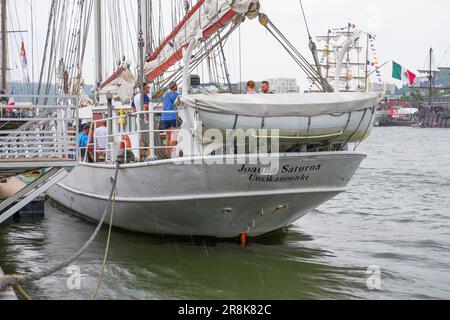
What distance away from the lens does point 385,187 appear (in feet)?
92.8

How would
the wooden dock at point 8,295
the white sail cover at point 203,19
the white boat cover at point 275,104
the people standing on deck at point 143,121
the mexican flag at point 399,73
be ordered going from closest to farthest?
the wooden dock at point 8,295 < the white boat cover at point 275,104 < the white sail cover at point 203,19 < the people standing on deck at point 143,121 < the mexican flag at point 399,73

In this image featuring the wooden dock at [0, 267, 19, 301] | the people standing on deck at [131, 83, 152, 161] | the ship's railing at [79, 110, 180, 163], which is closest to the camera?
the wooden dock at [0, 267, 19, 301]

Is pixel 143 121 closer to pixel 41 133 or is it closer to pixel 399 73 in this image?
pixel 41 133

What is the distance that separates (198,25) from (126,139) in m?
3.06

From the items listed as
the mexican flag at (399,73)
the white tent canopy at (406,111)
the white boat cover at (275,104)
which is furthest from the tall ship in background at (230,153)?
the white tent canopy at (406,111)

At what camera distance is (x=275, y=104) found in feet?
39.0

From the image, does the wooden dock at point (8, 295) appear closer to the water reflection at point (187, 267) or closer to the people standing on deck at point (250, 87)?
the water reflection at point (187, 267)

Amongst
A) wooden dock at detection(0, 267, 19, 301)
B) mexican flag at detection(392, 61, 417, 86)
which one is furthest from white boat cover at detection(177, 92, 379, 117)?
mexican flag at detection(392, 61, 417, 86)

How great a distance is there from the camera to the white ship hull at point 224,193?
490 inches

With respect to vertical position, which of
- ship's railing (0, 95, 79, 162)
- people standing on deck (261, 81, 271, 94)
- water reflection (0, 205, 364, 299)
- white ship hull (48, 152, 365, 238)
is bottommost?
water reflection (0, 205, 364, 299)

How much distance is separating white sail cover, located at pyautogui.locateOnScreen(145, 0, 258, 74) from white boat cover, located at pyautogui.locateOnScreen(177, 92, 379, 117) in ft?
4.81

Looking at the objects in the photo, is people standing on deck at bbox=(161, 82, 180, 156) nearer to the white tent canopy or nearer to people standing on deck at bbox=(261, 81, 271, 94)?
people standing on deck at bbox=(261, 81, 271, 94)

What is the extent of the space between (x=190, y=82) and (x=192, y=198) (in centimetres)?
235

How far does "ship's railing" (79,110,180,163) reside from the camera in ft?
43.9
